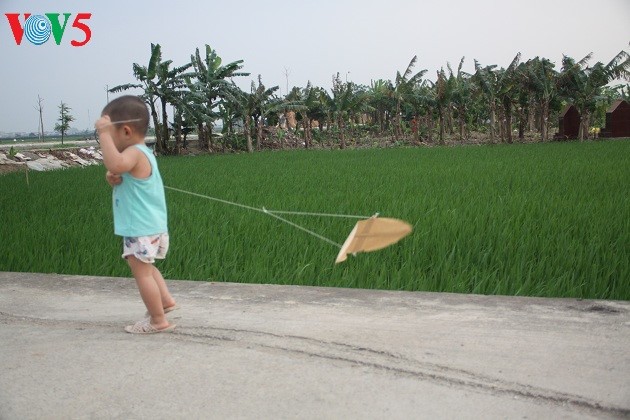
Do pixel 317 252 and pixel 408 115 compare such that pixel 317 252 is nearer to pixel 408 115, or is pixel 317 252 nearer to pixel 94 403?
pixel 94 403

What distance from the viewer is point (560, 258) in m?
3.47

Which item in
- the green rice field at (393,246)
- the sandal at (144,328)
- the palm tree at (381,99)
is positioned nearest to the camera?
the sandal at (144,328)

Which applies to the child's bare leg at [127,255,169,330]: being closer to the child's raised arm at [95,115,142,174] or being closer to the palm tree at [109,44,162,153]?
the child's raised arm at [95,115,142,174]

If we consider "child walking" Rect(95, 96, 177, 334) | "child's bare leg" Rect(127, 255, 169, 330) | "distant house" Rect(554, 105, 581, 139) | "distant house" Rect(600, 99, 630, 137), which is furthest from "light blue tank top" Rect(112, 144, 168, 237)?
"distant house" Rect(600, 99, 630, 137)

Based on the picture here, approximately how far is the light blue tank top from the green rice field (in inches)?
44.9

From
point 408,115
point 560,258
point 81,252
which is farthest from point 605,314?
point 408,115

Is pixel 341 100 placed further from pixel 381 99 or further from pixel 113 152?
pixel 113 152

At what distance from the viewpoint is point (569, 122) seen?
25.6m

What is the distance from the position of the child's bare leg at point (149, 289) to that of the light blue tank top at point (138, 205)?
11 centimetres

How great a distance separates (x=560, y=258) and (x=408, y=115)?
32580 mm

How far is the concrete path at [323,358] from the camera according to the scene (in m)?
1.58

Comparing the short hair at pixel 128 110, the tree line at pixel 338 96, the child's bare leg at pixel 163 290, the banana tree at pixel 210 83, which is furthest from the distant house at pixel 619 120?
the short hair at pixel 128 110

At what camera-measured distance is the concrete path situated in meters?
1.58

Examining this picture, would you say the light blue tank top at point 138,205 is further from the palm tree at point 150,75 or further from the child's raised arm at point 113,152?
the palm tree at point 150,75
